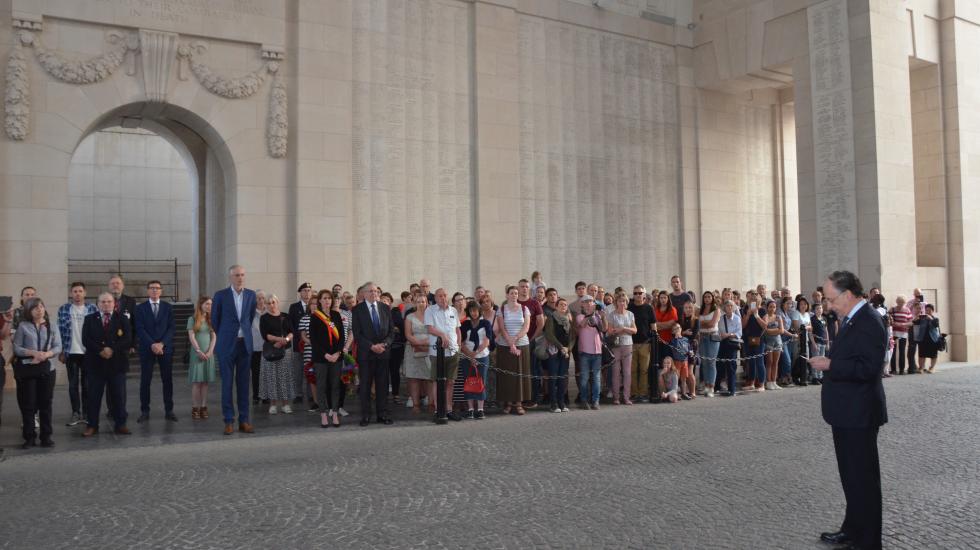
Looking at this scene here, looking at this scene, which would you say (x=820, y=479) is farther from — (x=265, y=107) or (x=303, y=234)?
(x=265, y=107)

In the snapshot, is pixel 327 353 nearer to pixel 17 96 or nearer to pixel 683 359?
pixel 683 359

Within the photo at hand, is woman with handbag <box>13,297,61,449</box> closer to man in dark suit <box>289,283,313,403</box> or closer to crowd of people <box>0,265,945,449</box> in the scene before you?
crowd of people <box>0,265,945,449</box>

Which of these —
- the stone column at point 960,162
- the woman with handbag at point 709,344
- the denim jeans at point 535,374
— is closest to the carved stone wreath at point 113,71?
the denim jeans at point 535,374

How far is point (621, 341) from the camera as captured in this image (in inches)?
455

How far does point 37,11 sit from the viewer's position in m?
13.0

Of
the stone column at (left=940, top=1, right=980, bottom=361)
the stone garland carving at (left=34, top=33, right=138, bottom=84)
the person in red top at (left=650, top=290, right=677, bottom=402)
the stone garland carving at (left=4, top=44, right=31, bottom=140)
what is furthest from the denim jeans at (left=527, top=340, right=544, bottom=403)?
the stone column at (left=940, top=1, right=980, bottom=361)

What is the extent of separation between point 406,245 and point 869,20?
37.7 ft

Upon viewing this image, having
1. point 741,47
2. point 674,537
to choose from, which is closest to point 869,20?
point 741,47

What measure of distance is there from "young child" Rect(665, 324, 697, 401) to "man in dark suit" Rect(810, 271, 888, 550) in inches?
272

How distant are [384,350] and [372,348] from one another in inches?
7.3

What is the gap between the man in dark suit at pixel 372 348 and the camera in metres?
9.89

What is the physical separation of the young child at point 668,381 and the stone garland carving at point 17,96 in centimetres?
1140

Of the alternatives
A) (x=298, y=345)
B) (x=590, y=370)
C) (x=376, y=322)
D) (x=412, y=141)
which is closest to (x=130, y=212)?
(x=412, y=141)

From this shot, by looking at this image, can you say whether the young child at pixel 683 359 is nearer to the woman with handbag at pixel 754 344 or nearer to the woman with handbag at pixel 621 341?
the woman with handbag at pixel 621 341
